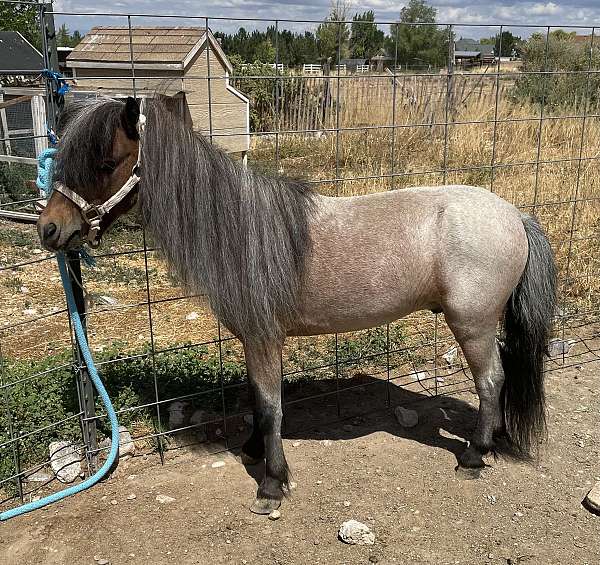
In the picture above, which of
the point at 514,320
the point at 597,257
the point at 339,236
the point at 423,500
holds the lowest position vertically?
the point at 423,500

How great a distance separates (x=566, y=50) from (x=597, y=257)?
4019 mm

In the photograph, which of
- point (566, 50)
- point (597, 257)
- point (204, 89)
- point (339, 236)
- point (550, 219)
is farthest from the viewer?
point (566, 50)

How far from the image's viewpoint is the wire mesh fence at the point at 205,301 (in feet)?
10.7

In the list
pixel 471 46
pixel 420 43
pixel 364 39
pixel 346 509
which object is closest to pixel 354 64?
pixel 364 39

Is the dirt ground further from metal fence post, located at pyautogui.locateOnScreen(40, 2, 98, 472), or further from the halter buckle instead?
the halter buckle

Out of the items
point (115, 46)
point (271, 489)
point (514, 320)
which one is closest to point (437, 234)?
point (514, 320)

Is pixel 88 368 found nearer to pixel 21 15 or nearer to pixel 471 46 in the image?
pixel 21 15

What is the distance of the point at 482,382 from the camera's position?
3.20 metres

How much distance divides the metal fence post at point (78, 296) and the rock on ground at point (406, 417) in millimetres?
1790

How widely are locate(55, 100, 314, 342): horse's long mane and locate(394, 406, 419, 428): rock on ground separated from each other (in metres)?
1.30

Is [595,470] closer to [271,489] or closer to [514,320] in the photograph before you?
[514,320]

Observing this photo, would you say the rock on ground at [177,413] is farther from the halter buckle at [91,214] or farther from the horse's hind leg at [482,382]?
the horse's hind leg at [482,382]

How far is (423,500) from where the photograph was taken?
3.04 m

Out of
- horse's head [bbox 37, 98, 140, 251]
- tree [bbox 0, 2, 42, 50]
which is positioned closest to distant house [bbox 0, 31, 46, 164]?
tree [bbox 0, 2, 42, 50]
